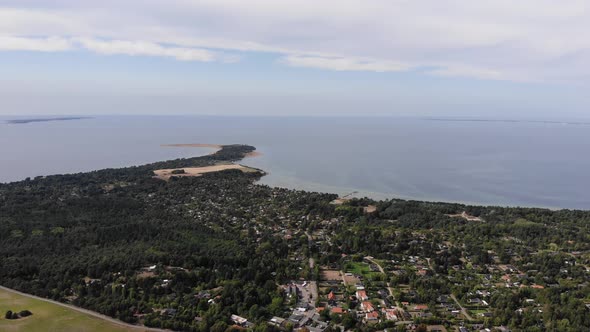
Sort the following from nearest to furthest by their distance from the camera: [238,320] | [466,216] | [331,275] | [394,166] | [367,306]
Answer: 1. [238,320]
2. [367,306]
3. [331,275]
4. [466,216]
5. [394,166]

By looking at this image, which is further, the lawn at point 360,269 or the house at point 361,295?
the lawn at point 360,269

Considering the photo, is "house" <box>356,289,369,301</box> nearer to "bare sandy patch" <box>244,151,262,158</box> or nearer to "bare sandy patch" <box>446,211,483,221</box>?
"bare sandy patch" <box>446,211,483,221</box>

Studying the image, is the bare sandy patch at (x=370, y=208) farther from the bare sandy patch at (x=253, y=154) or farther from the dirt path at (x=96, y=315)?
the bare sandy patch at (x=253, y=154)

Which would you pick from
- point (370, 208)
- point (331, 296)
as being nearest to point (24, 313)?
point (331, 296)

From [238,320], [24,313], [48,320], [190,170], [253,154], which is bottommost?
[48,320]

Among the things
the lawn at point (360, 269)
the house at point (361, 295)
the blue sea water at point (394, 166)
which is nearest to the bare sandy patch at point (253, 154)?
the blue sea water at point (394, 166)

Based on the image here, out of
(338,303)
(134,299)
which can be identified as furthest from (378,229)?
(134,299)

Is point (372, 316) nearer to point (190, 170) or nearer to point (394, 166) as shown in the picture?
point (190, 170)
